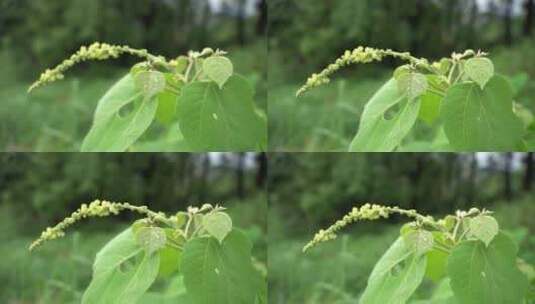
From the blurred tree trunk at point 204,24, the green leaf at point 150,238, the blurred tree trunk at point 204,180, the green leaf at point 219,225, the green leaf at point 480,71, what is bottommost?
the green leaf at point 150,238

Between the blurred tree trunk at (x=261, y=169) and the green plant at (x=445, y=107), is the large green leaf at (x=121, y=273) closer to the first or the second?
the blurred tree trunk at (x=261, y=169)

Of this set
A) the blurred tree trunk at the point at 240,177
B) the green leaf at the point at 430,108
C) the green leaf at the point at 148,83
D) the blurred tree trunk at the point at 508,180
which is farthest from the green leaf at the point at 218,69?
the blurred tree trunk at the point at 508,180

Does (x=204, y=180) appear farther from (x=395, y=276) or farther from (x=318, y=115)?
(x=395, y=276)

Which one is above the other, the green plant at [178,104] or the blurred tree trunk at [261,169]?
the green plant at [178,104]

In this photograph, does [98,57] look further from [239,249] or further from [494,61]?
[494,61]

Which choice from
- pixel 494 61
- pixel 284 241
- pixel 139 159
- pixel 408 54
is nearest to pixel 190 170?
pixel 139 159

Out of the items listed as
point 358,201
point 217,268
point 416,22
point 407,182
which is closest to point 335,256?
point 358,201
